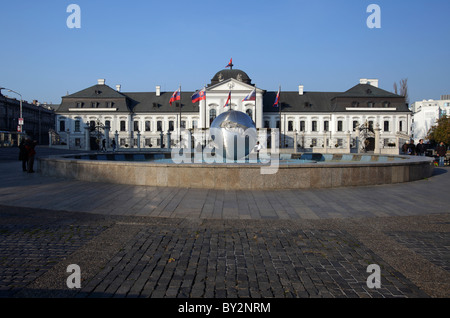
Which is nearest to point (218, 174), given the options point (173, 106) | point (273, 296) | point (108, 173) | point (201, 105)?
point (108, 173)

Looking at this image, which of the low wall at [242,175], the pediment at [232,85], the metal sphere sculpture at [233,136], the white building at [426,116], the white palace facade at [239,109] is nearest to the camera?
the low wall at [242,175]

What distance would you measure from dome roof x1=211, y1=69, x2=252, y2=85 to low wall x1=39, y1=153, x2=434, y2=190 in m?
55.1

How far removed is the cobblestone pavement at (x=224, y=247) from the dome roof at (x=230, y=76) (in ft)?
191

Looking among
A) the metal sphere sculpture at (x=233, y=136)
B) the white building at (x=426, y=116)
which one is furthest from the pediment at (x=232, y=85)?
the white building at (x=426, y=116)

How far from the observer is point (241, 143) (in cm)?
1431

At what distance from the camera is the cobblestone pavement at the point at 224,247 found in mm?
3176

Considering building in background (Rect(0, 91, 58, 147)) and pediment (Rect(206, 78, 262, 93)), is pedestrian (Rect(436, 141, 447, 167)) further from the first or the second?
building in background (Rect(0, 91, 58, 147))

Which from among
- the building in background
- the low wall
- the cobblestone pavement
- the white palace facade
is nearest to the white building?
the white palace facade

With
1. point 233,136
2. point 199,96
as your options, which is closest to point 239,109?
point 199,96

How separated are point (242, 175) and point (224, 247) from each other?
15.7 feet

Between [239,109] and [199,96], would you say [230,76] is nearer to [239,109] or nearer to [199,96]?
[239,109]

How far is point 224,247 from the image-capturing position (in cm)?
442

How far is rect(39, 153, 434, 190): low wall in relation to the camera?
9141 mm

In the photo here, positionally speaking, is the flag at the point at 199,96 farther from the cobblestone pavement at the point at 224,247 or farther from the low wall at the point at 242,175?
the cobblestone pavement at the point at 224,247
